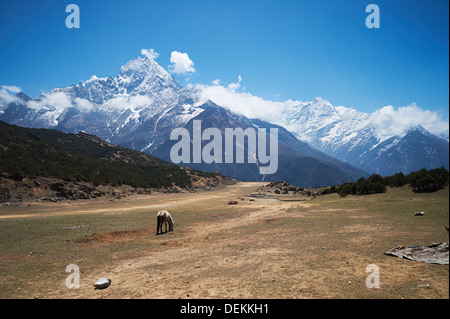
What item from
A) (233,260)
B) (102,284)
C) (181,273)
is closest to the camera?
(102,284)

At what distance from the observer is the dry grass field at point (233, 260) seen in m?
7.55

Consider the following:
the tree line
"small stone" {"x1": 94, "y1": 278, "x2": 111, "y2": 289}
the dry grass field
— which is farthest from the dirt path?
the tree line

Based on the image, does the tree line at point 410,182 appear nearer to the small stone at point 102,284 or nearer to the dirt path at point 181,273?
the dirt path at point 181,273

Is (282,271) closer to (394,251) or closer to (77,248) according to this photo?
(394,251)

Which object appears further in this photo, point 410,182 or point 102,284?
point 410,182

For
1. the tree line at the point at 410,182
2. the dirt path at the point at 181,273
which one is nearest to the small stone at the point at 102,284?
the dirt path at the point at 181,273

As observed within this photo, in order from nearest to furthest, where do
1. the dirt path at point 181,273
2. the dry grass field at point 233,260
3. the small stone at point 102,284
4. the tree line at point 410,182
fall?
1. the dry grass field at point 233,260
2. the dirt path at point 181,273
3. the small stone at point 102,284
4. the tree line at point 410,182

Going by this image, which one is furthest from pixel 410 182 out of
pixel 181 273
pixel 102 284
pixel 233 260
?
pixel 102 284

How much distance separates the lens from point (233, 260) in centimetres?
1109

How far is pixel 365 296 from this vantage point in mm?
6695

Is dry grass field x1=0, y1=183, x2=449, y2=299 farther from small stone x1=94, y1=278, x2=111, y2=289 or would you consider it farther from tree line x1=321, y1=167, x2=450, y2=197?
tree line x1=321, y1=167, x2=450, y2=197

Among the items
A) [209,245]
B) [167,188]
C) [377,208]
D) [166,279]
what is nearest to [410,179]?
A: [377,208]

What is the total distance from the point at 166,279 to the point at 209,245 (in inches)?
228

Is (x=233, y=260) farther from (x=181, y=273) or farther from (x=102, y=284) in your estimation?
(x=102, y=284)
